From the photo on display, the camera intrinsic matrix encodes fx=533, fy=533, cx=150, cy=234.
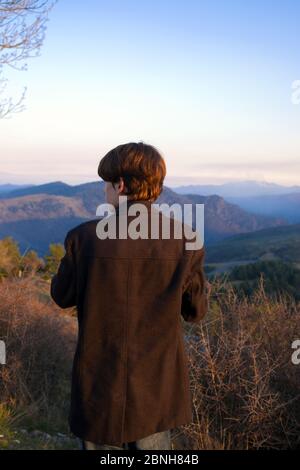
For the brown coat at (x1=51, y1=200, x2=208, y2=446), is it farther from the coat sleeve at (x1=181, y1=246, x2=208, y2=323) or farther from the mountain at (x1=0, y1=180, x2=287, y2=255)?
the mountain at (x1=0, y1=180, x2=287, y2=255)

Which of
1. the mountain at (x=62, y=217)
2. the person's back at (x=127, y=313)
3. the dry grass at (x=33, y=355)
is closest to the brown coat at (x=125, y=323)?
the person's back at (x=127, y=313)

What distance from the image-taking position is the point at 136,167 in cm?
217

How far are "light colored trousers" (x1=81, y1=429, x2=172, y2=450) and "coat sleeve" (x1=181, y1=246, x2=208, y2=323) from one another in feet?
1.70

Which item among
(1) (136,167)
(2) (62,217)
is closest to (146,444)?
(1) (136,167)

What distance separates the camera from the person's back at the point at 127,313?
211 centimetres

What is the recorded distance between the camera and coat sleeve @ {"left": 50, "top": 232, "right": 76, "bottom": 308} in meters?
2.17

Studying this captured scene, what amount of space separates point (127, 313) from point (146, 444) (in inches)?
23.4

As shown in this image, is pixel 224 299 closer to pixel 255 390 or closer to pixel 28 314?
pixel 255 390
